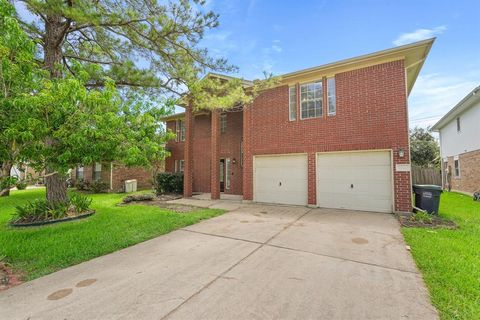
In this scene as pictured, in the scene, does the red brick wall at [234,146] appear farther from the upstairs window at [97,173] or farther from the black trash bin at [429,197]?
the upstairs window at [97,173]

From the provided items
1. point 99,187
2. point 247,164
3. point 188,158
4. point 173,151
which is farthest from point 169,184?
point 99,187

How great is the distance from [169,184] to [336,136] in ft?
32.4

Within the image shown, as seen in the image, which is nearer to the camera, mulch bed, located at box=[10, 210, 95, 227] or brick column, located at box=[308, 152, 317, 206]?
mulch bed, located at box=[10, 210, 95, 227]

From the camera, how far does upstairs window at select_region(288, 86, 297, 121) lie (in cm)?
1012

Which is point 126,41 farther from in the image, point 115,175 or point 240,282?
point 115,175

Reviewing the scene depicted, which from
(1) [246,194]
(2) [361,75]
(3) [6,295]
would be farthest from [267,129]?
(3) [6,295]

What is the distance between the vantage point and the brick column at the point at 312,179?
9.44 m

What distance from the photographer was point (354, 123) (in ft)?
28.6

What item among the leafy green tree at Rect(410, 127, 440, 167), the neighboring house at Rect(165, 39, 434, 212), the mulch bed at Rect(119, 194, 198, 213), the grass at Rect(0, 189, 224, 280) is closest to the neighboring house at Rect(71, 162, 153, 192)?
the mulch bed at Rect(119, 194, 198, 213)

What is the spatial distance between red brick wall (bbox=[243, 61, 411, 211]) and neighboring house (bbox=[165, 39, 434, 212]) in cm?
3

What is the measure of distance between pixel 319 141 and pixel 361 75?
9.37 ft

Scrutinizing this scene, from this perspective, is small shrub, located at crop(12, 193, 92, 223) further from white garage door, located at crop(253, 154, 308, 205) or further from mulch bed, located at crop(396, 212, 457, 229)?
mulch bed, located at crop(396, 212, 457, 229)

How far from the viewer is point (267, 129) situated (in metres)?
10.7

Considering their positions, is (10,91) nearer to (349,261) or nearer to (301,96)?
(349,261)
